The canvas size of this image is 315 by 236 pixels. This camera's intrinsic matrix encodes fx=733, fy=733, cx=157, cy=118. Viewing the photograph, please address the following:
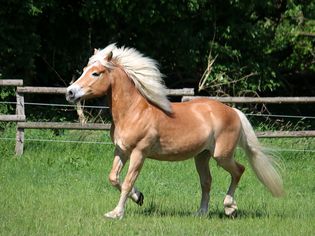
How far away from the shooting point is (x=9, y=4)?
17078 millimetres

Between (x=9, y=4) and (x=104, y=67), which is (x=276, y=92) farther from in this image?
(x=104, y=67)

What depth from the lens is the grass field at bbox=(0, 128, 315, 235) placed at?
7.66 metres

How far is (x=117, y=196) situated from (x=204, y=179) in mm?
1374

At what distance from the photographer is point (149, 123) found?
8.32m

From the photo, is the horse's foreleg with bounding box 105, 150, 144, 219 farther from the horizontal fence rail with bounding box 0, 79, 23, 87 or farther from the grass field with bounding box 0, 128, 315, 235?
the horizontal fence rail with bounding box 0, 79, 23, 87

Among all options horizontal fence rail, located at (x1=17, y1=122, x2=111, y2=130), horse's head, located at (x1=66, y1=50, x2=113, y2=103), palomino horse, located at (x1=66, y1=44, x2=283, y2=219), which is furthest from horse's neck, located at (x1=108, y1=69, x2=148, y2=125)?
horizontal fence rail, located at (x1=17, y1=122, x2=111, y2=130)

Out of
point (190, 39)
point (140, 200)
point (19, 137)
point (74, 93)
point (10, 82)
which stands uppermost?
point (74, 93)

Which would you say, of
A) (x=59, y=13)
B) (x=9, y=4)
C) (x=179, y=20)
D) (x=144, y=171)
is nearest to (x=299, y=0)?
(x=179, y=20)

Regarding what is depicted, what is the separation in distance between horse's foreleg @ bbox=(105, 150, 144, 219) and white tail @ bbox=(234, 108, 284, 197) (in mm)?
1620

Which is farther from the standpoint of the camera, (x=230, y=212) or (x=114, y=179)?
(x=230, y=212)

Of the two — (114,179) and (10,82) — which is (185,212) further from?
(10,82)

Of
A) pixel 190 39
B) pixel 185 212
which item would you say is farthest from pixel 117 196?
pixel 190 39

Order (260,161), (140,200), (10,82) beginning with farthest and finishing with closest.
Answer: (10,82), (260,161), (140,200)

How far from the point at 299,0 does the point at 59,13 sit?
628cm
